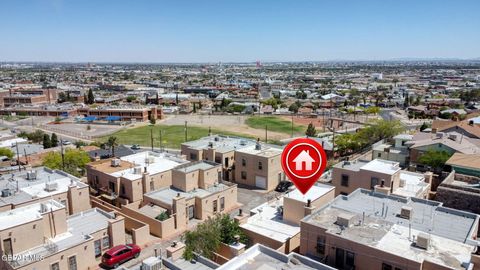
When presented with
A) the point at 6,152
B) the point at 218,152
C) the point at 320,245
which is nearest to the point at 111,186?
the point at 218,152

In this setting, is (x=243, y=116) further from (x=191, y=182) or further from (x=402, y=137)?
(x=191, y=182)

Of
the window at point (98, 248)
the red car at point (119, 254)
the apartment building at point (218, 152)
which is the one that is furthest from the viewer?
the apartment building at point (218, 152)

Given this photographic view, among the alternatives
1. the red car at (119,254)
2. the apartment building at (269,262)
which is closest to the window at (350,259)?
the apartment building at (269,262)

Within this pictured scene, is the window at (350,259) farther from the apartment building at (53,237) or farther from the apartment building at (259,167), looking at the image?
the apartment building at (259,167)

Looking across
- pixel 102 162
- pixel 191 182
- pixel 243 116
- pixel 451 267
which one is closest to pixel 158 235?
pixel 191 182

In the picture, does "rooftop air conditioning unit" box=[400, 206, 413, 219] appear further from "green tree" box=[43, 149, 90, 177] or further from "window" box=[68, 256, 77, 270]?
"green tree" box=[43, 149, 90, 177]

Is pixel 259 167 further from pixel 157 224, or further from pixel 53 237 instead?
pixel 53 237
